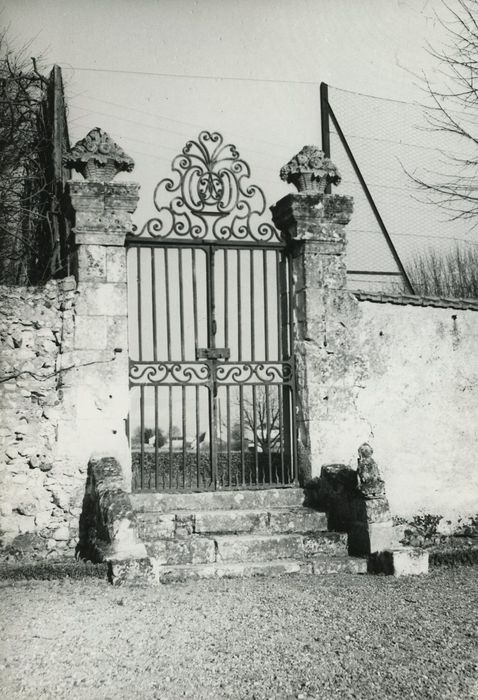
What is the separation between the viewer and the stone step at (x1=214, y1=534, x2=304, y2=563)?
6.63 metres

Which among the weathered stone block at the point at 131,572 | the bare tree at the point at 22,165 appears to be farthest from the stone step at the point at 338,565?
the bare tree at the point at 22,165

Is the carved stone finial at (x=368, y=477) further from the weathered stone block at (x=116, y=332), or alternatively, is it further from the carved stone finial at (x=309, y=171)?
the carved stone finial at (x=309, y=171)

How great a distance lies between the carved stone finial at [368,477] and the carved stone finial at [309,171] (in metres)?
2.76

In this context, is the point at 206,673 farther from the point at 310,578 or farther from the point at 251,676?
the point at 310,578

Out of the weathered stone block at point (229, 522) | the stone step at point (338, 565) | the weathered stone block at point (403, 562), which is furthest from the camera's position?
the weathered stone block at point (229, 522)

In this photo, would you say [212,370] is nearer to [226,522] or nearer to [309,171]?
[226,522]

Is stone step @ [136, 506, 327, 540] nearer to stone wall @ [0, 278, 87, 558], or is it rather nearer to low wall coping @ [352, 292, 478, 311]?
stone wall @ [0, 278, 87, 558]

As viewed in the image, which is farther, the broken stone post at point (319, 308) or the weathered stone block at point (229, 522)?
the broken stone post at point (319, 308)

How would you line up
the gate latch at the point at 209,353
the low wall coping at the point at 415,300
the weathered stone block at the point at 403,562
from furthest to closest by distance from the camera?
the low wall coping at the point at 415,300
the gate latch at the point at 209,353
the weathered stone block at the point at 403,562

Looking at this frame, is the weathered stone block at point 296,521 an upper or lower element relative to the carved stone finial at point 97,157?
lower

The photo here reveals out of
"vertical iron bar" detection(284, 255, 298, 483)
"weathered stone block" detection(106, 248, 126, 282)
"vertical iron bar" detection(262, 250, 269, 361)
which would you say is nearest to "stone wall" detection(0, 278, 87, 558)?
"weathered stone block" detection(106, 248, 126, 282)

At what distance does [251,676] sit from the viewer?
3.99m

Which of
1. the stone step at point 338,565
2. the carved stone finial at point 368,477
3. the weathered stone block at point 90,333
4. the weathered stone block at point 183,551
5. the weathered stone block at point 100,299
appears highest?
the weathered stone block at point 100,299

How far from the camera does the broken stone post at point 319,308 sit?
7.79 m
